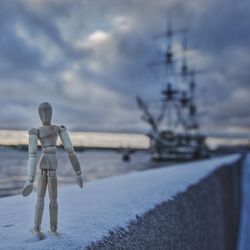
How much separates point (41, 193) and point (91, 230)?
0.67 meters

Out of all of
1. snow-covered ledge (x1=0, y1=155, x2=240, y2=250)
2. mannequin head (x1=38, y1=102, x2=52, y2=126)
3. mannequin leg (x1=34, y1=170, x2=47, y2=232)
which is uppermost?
mannequin head (x1=38, y1=102, x2=52, y2=126)

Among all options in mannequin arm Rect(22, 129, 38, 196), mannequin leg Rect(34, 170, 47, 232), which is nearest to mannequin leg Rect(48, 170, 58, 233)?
mannequin leg Rect(34, 170, 47, 232)

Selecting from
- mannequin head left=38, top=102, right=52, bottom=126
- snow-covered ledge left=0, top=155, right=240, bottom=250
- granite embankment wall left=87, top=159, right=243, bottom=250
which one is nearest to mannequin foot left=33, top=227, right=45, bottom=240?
snow-covered ledge left=0, top=155, right=240, bottom=250

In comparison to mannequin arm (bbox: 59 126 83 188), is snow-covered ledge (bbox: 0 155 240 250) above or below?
below

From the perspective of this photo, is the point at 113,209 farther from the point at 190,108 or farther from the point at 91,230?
the point at 190,108

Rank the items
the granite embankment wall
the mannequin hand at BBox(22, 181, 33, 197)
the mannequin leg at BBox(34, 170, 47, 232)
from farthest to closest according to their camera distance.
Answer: the granite embankment wall
the mannequin leg at BBox(34, 170, 47, 232)
the mannequin hand at BBox(22, 181, 33, 197)

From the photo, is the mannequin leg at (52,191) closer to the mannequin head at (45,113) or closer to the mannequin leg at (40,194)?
the mannequin leg at (40,194)

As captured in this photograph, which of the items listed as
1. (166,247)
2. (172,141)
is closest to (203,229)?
(166,247)

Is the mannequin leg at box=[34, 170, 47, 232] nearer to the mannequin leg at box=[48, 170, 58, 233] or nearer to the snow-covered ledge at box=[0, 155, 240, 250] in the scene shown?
the mannequin leg at box=[48, 170, 58, 233]

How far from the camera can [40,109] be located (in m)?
2.37

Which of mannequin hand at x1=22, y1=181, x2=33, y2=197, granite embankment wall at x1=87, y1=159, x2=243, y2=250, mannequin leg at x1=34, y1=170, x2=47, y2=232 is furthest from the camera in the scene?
granite embankment wall at x1=87, y1=159, x2=243, y2=250

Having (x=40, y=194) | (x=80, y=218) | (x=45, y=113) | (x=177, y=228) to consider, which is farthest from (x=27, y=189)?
(x=177, y=228)

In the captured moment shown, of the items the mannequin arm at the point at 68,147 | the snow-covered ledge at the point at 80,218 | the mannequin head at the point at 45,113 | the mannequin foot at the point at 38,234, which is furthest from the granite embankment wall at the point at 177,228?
the mannequin head at the point at 45,113

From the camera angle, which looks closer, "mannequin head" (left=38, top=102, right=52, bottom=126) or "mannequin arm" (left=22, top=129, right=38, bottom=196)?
"mannequin arm" (left=22, top=129, right=38, bottom=196)
